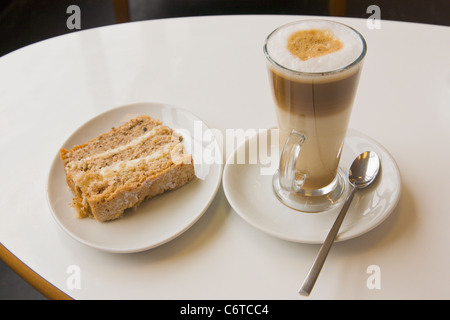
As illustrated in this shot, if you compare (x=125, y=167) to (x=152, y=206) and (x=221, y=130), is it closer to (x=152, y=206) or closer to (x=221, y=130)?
(x=152, y=206)

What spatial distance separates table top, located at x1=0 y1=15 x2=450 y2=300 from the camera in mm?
729

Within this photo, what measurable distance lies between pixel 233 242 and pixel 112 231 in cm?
22

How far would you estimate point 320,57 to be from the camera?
0.70m

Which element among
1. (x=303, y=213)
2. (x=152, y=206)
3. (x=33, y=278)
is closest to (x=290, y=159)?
(x=303, y=213)

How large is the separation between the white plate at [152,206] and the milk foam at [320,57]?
0.26 meters

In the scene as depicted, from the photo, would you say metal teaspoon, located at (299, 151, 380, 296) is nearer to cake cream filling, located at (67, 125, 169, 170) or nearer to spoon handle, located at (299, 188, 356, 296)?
spoon handle, located at (299, 188, 356, 296)

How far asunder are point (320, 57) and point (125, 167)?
1.42 feet

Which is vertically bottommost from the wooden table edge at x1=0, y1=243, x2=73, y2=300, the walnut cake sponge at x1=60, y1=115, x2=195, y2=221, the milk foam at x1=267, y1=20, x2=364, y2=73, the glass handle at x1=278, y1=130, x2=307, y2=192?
the wooden table edge at x1=0, y1=243, x2=73, y2=300

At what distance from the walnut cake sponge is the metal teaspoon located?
0.30 metres

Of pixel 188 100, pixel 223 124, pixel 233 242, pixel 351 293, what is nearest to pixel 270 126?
pixel 223 124

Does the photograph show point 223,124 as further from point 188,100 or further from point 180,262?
point 180,262

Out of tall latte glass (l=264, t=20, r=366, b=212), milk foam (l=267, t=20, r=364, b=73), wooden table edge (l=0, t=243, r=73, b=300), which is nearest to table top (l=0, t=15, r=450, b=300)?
wooden table edge (l=0, t=243, r=73, b=300)

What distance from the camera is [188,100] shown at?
44.5 inches

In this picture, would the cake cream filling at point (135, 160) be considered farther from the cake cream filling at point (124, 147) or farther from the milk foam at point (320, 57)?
the milk foam at point (320, 57)
